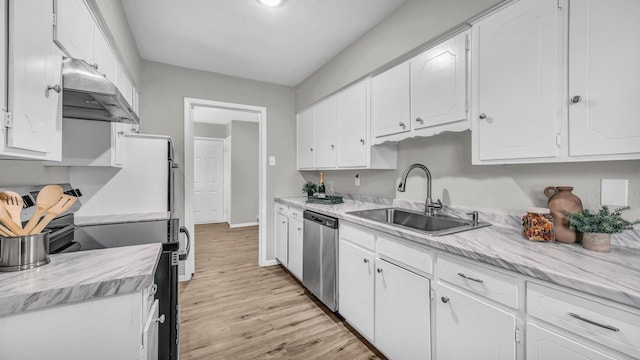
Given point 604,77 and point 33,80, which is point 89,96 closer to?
point 33,80

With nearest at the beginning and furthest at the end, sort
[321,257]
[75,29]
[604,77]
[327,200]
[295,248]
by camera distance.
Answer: [604,77] < [75,29] < [321,257] < [327,200] < [295,248]

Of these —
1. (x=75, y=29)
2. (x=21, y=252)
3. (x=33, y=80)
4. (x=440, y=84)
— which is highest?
(x=75, y=29)

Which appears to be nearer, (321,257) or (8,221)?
(8,221)

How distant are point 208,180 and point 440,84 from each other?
583cm

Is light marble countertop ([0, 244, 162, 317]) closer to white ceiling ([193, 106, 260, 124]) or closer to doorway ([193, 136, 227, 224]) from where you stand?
white ceiling ([193, 106, 260, 124])

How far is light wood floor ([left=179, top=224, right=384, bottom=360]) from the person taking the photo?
180 cm

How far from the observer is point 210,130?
20.4ft

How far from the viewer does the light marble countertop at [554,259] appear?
0.78 meters

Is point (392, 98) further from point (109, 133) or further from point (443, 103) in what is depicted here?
point (109, 133)

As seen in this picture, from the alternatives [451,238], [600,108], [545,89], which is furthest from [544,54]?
[451,238]

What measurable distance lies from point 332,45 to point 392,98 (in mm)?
1020

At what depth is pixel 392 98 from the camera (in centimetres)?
205

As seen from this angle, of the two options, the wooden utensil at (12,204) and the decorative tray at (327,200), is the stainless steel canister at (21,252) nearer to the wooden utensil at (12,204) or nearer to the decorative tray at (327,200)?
the wooden utensil at (12,204)

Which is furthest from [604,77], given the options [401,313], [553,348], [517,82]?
[401,313]
